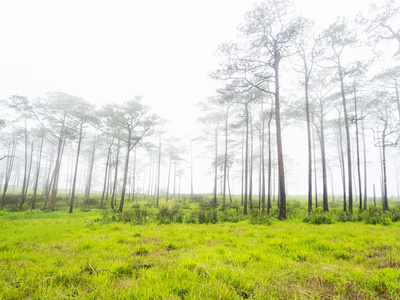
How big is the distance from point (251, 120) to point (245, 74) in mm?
7855

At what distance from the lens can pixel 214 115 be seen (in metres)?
21.1

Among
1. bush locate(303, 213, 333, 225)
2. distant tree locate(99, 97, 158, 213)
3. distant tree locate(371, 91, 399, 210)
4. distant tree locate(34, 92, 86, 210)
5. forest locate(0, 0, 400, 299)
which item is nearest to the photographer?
forest locate(0, 0, 400, 299)

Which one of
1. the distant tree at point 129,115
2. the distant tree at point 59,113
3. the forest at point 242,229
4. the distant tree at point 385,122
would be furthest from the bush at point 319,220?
the distant tree at point 59,113

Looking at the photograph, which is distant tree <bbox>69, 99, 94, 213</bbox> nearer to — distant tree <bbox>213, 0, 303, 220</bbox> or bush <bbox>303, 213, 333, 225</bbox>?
distant tree <bbox>213, 0, 303, 220</bbox>

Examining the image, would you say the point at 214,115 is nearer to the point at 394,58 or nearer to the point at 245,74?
the point at 245,74

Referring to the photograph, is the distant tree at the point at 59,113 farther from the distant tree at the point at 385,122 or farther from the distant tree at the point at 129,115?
the distant tree at the point at 385,122

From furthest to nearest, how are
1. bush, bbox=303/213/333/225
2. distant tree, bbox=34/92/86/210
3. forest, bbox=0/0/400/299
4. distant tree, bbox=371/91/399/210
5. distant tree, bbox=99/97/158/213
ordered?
distant tree, bbox=34/92/86/210
distant tree, bbox=99/97/158/213
distant tree, bbox=371/91/399/210
bush, bbox=303/213/333/225
forest, bbox=0/0/400/299

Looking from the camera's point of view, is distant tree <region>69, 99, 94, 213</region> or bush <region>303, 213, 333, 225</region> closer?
bush <region>303, 213, 333, 225</region>

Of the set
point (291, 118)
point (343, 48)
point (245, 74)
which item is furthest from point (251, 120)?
point (343, 48)

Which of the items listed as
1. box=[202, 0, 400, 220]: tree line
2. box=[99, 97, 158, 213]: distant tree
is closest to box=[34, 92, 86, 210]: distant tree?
box=[99, 97, 158, 213]: distant tree

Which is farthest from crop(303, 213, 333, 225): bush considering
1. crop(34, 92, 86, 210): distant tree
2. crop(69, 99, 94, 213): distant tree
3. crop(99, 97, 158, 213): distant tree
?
crop(34, 92, 86, 210): distant tree

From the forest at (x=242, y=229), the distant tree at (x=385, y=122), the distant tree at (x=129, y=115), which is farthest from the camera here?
the distant tree at (x=129, y=115)

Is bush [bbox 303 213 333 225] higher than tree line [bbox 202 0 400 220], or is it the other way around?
tree line [bbox 202 0 400 220]

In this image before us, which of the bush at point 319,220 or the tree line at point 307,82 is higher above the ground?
the tree line at point 307,82
